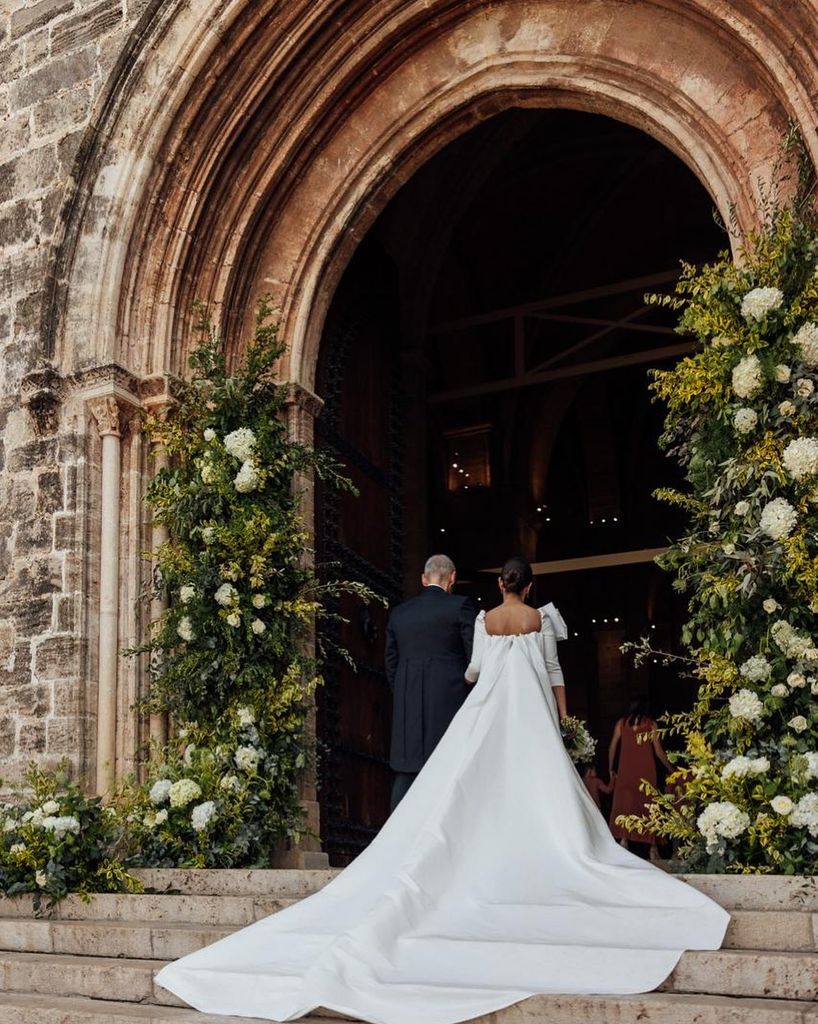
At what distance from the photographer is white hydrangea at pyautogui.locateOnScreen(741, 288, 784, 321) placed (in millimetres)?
5098

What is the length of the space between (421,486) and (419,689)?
19.1ft

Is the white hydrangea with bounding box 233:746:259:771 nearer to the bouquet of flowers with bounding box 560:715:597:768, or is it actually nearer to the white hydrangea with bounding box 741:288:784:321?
the bouquet of flowers with bounding box 560:715:597:768

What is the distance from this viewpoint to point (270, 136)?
745cm

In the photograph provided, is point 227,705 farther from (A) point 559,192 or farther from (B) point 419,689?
(A) point 559,192

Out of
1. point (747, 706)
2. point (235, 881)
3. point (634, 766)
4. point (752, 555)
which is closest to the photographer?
point (747, 706)

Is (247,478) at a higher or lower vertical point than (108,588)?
higher

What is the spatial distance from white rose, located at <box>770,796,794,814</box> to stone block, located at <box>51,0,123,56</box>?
5.81 m

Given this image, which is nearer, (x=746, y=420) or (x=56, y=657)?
(x=746, y=420)

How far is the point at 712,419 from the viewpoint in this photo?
5340mm

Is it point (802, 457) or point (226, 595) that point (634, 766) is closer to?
point (226, 595)

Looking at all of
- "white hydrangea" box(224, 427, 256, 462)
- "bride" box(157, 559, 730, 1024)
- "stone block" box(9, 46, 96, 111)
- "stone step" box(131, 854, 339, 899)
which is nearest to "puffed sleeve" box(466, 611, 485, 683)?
"bride" box(157, 559, 730, 1024)

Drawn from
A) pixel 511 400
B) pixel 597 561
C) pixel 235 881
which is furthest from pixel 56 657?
pixel 511 400

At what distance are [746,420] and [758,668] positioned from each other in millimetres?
1004

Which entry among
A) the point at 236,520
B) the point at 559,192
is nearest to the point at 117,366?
the point at 236,520
